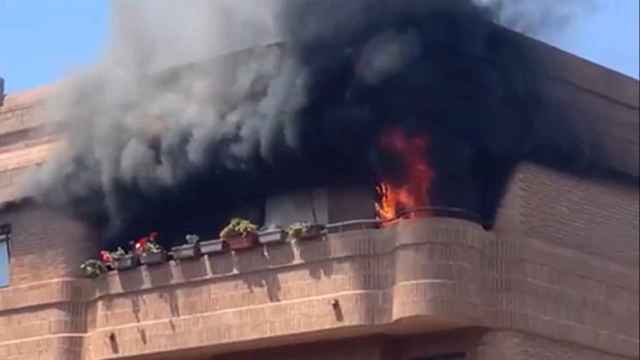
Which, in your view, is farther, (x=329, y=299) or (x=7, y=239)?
(x=7, y=239)

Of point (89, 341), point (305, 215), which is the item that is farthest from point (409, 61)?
point (89, 341)

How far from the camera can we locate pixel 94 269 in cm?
3509

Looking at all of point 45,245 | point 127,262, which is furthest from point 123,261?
point 45,245

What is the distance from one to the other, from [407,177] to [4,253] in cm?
863

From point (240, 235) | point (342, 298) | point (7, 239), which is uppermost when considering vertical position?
point (7, 239)

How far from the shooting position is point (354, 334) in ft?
106

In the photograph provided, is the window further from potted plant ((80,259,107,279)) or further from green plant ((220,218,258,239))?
green plant ((220,218,258,239))

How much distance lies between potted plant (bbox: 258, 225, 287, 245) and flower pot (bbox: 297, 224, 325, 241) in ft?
1.09

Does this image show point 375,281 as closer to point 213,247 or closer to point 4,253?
point 213,247

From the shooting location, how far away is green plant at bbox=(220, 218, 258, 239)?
33.3 m

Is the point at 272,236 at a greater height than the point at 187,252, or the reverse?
the point at 187,252

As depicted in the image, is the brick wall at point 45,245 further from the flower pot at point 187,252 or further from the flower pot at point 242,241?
the flower pot at point 242,241

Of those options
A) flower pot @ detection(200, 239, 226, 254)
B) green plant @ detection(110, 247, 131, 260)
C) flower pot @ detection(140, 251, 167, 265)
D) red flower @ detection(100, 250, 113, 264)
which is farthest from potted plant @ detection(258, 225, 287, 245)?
red flower @ detection(100, 250, 113, 264)

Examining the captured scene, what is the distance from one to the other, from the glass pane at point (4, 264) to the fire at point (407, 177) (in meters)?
7.92
